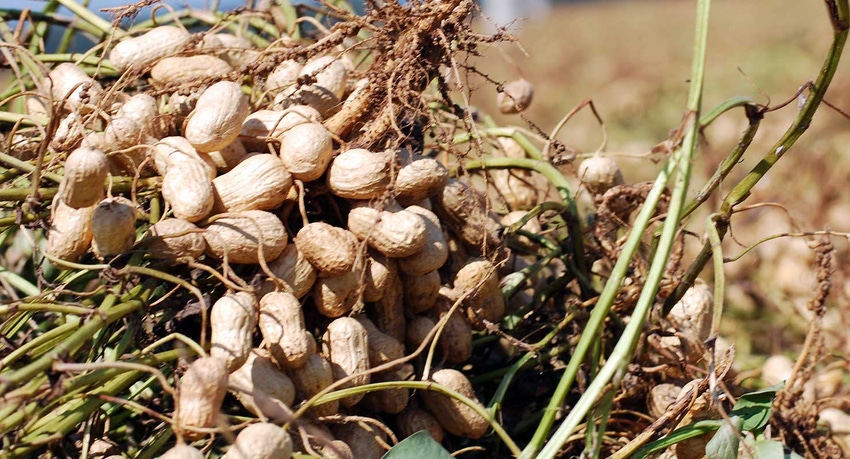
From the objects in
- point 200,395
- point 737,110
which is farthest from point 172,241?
point 737,110

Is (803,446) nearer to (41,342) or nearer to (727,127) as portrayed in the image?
(41,342)

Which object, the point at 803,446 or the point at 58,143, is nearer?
the point at 58,143

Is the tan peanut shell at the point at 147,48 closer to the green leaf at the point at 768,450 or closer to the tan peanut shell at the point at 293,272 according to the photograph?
the tan peanut shell at the point at 293,272

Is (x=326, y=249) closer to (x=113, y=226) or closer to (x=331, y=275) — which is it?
(x=331, y=275)

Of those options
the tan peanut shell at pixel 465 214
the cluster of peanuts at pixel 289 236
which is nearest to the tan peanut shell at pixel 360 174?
the cluster of peanuts at pixel 289 236

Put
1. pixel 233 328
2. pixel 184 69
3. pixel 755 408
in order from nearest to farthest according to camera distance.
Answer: pixel 233 328 → pixel 755 408 → pixel 184 69

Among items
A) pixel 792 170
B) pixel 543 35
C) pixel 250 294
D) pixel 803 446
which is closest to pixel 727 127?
pixel 792 170
